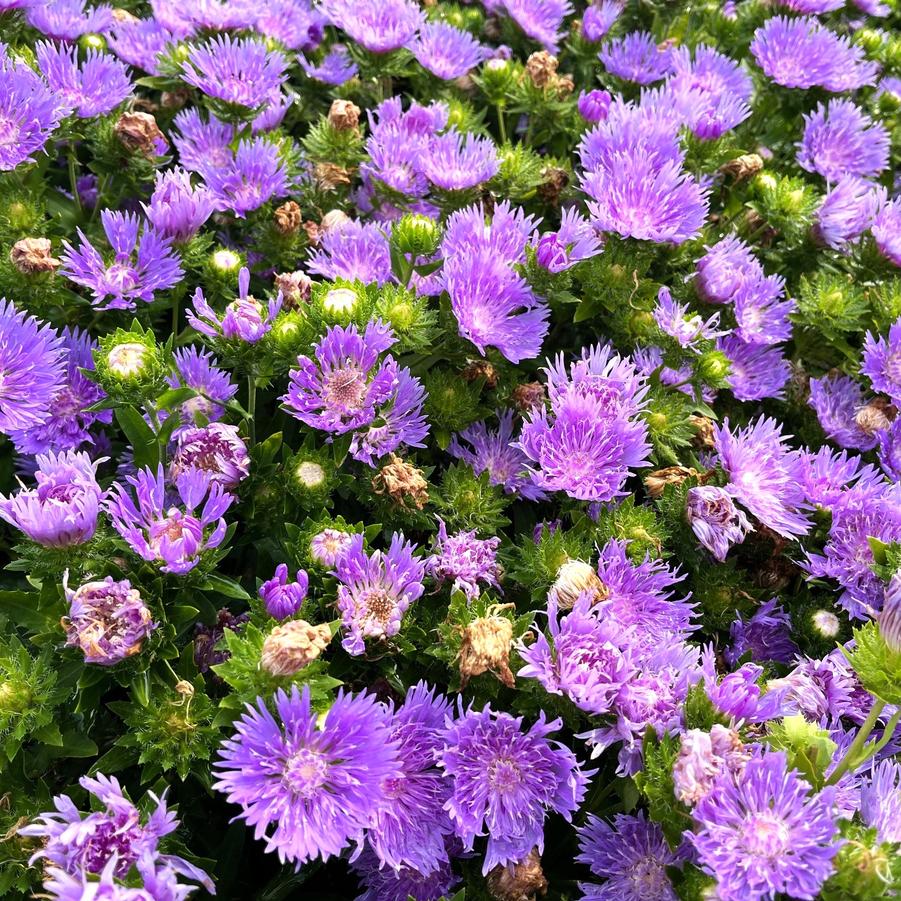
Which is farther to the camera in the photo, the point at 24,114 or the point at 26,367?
the point at 24,114

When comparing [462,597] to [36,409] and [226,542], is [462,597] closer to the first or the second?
[226,542]

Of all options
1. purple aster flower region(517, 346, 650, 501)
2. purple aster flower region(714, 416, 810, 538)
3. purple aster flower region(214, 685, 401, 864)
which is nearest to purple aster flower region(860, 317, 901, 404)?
purple aster flower region(714, 416, 810, 538)

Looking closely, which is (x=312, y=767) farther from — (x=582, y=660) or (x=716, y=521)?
(x=716, y=521)

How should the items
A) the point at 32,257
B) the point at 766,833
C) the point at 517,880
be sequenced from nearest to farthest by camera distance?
the point at 766,833
the point at 517,880
the point at 32,257

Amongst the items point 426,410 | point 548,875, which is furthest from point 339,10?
point 548,875

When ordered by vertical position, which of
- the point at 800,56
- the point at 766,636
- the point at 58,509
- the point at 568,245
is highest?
the point at 800,56

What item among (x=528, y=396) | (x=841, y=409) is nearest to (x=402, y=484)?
(x=528, y=396)

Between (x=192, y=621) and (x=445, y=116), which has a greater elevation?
(x=445, y=116)
